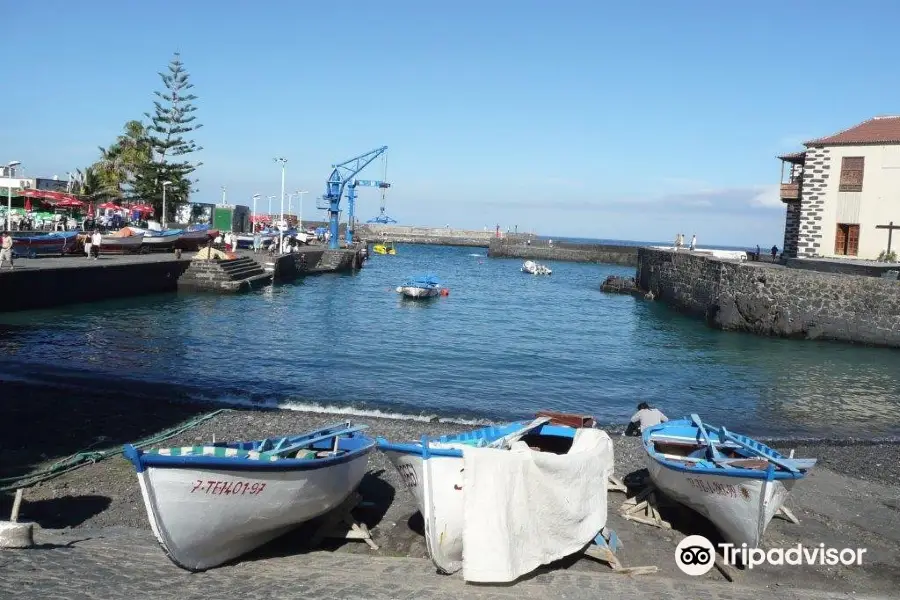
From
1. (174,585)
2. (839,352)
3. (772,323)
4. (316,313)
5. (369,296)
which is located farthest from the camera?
(369,296)

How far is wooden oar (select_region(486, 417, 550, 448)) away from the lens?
8.16 meters

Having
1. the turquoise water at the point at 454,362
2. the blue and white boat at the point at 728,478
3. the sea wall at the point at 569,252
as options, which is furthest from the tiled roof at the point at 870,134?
the sea wall at the point at 569,252

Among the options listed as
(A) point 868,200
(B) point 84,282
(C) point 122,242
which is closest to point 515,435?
(B) point 84,282

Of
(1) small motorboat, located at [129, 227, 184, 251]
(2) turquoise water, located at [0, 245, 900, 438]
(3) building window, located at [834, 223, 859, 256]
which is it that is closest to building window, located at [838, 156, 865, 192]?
(3) building window, located at [834, 223, 859, 256]

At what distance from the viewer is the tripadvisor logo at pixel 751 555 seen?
821 cm

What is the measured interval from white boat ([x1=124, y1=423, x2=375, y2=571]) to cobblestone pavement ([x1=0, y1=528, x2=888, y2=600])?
0.96 feet

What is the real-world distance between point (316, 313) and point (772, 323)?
19004 mm

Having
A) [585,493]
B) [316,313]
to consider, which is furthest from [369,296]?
[585,493]

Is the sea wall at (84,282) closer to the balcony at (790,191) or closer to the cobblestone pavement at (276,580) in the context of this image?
the cobblestone pavement at (276,580)

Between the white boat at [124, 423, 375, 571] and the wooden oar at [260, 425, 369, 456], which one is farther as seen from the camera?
the wooden oar at [260, 425, 369, 456]

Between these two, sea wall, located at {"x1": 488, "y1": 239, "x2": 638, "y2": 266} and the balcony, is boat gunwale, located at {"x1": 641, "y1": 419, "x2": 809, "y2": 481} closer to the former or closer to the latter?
the balcony

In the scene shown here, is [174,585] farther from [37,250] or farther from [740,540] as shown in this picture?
[37,250]

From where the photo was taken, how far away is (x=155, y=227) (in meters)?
49.9

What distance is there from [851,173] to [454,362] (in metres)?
23.3
